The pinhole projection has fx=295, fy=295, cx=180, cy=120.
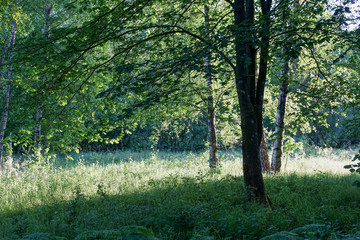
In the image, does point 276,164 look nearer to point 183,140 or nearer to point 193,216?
point 193,216

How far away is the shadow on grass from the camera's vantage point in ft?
15.0

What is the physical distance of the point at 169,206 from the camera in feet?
19.5

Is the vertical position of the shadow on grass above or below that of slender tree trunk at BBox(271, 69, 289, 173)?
below

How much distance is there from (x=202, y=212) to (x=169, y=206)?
3.21 feet

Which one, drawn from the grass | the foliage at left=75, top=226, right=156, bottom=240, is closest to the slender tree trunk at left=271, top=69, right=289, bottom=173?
the grass

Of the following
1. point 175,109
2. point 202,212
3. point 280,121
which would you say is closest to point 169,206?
point 202,212

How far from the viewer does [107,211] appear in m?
5.93

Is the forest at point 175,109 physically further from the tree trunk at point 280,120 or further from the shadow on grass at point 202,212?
the tree trunk at point 280,120

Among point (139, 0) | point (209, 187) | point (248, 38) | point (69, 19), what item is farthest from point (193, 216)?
point (69, 19)

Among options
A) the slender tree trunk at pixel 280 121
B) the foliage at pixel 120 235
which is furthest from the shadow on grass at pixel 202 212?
the slender tree trunk at pixel 280 121

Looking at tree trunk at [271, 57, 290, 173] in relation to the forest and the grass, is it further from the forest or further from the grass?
the grass

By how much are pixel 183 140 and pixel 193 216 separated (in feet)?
92.0

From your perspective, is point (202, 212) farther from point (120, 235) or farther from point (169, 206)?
point (120, 235)

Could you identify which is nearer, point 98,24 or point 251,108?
point 98,24
